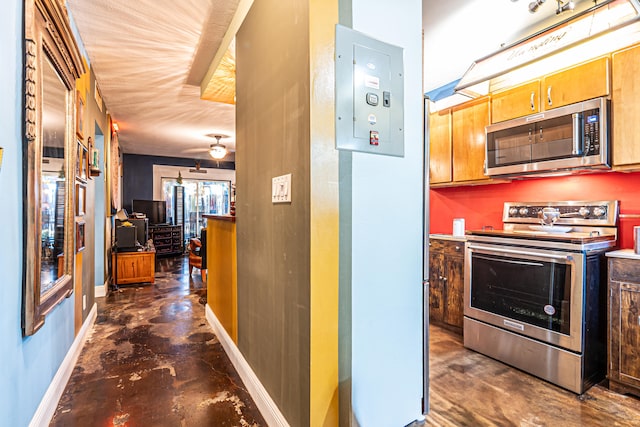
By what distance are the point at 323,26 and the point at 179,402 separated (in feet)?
7.52

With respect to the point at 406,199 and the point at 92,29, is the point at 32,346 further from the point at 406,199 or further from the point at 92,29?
the point at 92,29

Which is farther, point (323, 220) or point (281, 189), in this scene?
point (281, 189)

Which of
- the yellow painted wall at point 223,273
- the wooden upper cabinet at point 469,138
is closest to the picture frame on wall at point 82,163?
the yellow painted wall at point 223,273

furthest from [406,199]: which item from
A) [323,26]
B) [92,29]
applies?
[92,29]

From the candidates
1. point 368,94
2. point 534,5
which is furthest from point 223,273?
point 534,5

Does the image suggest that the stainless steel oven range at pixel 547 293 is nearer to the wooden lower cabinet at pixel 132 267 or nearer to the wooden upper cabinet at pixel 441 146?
the wooden upper cabinet at pixel 441 146

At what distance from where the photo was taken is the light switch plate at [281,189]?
155 cm

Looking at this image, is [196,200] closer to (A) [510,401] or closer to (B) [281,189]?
(B) [281,189]

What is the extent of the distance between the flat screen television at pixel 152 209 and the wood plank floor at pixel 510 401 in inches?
298

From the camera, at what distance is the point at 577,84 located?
7.88 ft

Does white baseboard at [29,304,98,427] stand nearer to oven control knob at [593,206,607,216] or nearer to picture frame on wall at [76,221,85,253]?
picture frame on wall at [76,221,85,253]

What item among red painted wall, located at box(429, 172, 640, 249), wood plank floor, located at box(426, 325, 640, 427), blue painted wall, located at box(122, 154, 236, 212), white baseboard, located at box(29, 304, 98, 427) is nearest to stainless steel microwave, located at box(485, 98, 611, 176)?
red painted wall, located at box(429, 172, 640, 249)

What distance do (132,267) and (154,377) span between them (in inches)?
127

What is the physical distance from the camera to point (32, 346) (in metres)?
1.65
